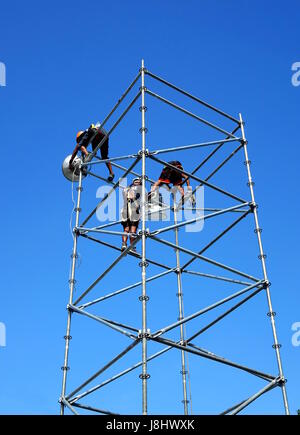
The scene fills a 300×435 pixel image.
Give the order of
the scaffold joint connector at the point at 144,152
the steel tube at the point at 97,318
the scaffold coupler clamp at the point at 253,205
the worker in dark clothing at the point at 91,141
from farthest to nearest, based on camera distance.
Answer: the worker in dark clothing at the point at 91,141
the scaffold coupler clamp at the point at 253,205
the scaffold joint connector at the point at 144,152
the steel tube at the point at 97,318

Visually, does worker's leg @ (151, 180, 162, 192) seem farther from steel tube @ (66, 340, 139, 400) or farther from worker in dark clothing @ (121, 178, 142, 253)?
steel tube @ (66, 340, 139, 400)

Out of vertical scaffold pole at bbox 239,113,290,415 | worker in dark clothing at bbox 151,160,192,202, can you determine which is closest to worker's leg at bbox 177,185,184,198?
worker in dark clothing at bbox 151,160,192,202

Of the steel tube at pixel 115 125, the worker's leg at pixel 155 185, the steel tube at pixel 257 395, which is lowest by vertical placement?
the steel tube at pixel 257 395

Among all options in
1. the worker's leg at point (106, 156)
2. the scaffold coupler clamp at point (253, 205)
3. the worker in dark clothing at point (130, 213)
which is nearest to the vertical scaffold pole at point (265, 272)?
the scaffold coupler clamp at point (253, 205)

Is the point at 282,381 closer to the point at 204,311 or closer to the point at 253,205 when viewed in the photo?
the point at 204,311

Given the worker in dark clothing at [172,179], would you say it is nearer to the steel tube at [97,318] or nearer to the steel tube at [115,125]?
the steel tube at [115,125]

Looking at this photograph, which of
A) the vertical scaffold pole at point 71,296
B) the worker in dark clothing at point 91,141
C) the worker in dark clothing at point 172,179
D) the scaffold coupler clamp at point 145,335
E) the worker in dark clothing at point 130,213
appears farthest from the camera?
the worker in dark clothing at point 91,141

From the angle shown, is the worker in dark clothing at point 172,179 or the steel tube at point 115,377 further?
the worker in dark clothing at point 172,179

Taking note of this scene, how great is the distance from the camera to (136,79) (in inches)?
468

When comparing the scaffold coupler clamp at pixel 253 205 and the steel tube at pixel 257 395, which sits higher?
the scaffold coupler clamp at pixel 253 205

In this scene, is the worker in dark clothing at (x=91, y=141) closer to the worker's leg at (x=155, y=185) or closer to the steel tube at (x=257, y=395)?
the worker's leg at (x=155, y=185)

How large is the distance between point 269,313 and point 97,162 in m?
5.21
